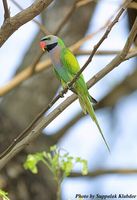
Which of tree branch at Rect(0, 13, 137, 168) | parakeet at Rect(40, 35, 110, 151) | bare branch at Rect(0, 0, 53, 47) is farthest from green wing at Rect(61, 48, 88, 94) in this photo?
bare branch at Rect(0, 0, 53, 47)

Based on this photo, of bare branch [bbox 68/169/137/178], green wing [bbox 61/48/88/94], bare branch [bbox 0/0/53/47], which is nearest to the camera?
bare branch [bbox 0/0/53/47]

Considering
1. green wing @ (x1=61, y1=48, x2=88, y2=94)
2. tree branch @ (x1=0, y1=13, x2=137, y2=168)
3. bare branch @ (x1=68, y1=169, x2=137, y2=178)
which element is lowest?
tree branch @ (x1=0, y1=13, x2=137, y2=168)

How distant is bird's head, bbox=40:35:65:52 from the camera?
2168 mm

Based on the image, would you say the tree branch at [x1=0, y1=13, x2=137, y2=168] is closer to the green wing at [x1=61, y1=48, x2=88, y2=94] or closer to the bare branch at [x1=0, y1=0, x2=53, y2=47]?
the bare branch at [x1=0, y1=0, x2=53, y2=47]

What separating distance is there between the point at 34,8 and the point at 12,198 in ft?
5.21

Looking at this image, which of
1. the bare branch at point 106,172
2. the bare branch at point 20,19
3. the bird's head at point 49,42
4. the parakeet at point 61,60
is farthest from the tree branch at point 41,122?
the bare branch at point 106,172

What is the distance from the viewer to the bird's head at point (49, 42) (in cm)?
217

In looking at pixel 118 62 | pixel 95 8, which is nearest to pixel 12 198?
pixel 118 62

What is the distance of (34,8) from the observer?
136 cm

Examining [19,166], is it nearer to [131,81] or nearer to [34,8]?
[131,81]

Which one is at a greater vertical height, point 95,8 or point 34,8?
point 95,8

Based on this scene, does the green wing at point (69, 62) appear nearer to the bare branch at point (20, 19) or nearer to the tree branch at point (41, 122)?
the tree branch at point (41, 122)

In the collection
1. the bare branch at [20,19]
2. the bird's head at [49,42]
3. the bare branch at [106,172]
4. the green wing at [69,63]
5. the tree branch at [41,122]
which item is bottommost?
the tree branch at [41,122]

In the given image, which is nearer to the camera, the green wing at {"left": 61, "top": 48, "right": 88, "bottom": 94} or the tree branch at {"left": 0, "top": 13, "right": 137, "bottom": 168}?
the tree branch at {"left": 0, "top": 13, "right": 137, "bottom": 168}
